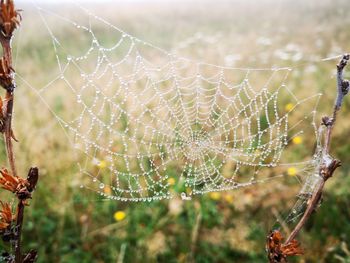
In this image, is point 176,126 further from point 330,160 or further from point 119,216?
point 330,160

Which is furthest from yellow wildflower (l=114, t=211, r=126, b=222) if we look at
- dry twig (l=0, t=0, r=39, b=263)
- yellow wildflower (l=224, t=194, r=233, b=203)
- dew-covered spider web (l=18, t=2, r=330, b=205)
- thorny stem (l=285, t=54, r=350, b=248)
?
thorny stem (l=285, t=54, r=350, b=248)

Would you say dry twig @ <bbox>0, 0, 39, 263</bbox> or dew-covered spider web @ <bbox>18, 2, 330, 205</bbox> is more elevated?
dew-covered spider web @ <bbox>18, 2, 330, 205</bbox>

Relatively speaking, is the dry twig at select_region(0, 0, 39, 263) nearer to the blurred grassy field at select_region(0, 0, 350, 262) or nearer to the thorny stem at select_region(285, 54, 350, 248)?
the thorny stem at select_region(285, 54, 350, 248)

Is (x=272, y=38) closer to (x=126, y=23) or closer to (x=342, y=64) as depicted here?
(x=126, y=23)

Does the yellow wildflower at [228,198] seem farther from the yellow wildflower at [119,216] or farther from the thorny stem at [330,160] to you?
the thorny stem at [330,160]

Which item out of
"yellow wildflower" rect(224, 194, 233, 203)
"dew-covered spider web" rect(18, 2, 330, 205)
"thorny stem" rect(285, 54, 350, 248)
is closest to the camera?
"thorny stem" rect(285, 54, 350, 248)

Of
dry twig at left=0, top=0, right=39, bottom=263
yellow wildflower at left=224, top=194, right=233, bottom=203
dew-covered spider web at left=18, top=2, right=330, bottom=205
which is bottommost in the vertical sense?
dry twig at left=0, top=0, right=39, bottom=263

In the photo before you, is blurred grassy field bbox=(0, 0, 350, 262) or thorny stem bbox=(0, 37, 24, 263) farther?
blurred grassy field bbox=(0, 0, 350, 262)

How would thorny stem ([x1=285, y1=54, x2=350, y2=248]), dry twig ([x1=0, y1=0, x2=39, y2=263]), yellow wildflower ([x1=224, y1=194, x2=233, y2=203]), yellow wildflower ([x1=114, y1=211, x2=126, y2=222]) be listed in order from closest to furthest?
1. dry twig ([x1=0, y1=0, x2=39, y2=263])
2. thorny stem ([x1=285, y1=54, x2=350, y2=248])
3. yellow wildflower ([x1=114, y1=211, x2=126, y2=222])
4. yellow wildflower ([x1=224, y1=194, x2=233, y2=203])

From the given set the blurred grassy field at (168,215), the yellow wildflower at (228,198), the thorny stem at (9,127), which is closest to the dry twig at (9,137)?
the thorny stem at (9,127)
